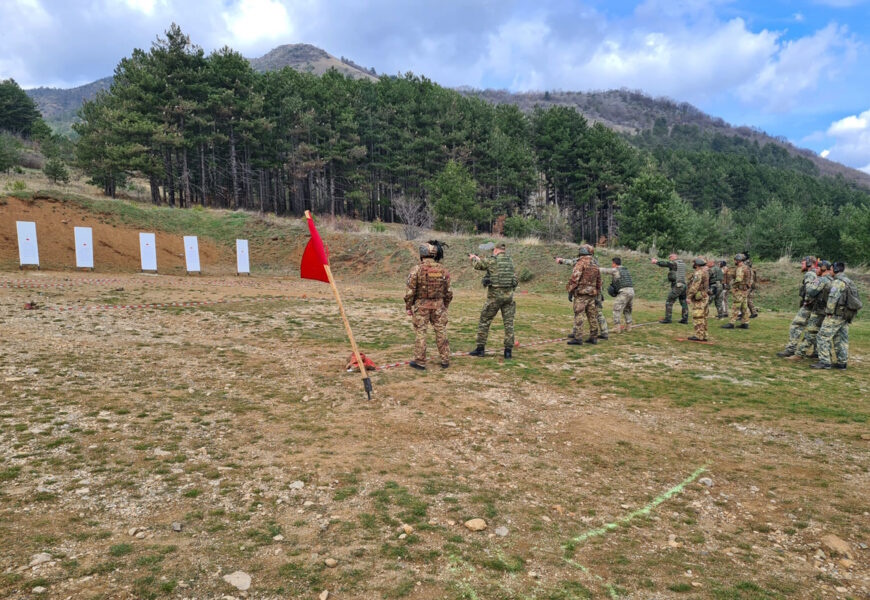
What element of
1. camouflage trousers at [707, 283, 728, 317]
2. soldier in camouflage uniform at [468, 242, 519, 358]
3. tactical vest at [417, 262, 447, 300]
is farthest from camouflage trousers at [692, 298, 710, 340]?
tactical vest at [417, 262, 447, 300]

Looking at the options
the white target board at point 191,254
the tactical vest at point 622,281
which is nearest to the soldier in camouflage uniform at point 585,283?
the tactical vest at point 622,281

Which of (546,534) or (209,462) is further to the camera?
(209,462)

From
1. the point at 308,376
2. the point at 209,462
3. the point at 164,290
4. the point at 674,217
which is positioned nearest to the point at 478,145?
the point at 674,217

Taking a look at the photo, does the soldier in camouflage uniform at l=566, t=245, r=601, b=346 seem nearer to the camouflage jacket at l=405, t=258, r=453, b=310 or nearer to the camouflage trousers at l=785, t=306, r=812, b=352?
the camouflage jacket at l=405, t=258, r=453, b=310

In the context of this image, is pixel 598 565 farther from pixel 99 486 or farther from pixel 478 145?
pixel 478 145

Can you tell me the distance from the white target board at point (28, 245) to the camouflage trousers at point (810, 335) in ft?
88.8

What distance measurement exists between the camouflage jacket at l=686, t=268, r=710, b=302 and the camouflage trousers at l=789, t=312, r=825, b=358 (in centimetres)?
205

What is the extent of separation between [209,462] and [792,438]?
6.77 metres

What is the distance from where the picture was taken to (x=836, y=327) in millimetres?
9656

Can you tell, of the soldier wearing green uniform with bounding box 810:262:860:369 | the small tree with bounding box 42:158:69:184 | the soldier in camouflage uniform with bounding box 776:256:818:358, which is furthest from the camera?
the small tree with bounding box 42:158:69:184

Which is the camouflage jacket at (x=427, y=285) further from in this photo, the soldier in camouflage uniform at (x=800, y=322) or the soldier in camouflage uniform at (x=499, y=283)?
the soldier in camouflage uniform at (x=800, y=322)

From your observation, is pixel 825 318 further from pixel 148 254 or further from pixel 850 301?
pixel 148 254

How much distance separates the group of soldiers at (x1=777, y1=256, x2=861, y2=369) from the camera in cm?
927

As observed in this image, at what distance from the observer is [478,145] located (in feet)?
153
